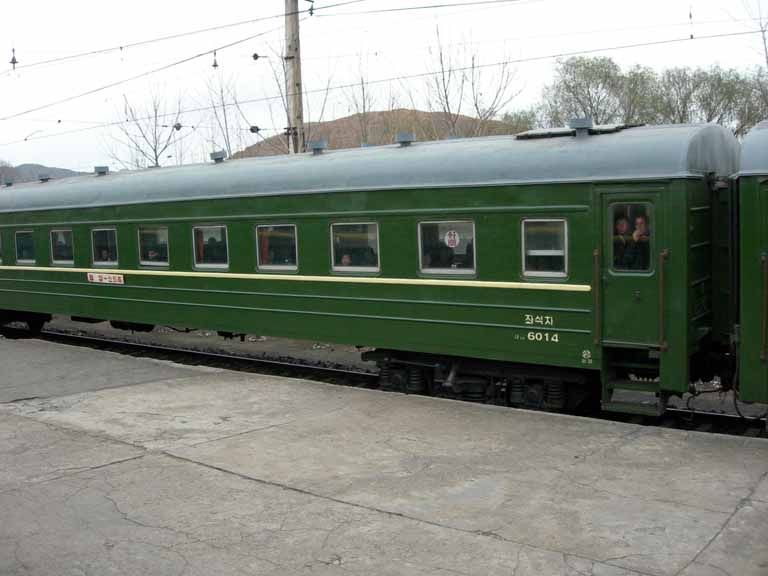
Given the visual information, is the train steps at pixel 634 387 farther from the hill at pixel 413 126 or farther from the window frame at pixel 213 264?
the hill at pixel 413 126

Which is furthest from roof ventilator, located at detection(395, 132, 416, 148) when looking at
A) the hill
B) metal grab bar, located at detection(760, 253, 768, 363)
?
the hill

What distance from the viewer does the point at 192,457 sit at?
759cm

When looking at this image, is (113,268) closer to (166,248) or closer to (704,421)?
(166,248)

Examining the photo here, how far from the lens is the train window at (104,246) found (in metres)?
14.2

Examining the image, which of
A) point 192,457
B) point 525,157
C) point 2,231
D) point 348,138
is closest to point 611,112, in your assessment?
point 348,138

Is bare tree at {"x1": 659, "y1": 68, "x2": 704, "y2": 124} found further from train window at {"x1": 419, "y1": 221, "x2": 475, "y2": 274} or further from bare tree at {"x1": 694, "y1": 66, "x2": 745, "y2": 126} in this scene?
train window at {"x1": 419, "y1": 221, "x2": 475, "y2": 274}

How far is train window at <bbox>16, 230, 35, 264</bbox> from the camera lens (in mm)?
16141

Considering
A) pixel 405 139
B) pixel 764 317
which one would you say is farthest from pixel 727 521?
pixel 405 139

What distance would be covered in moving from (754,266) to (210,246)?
7711 millimetres

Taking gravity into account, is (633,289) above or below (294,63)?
below

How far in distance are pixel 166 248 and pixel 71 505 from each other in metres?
7.23

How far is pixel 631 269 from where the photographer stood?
27.3 ft

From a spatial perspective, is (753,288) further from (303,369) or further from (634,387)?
(303,369)

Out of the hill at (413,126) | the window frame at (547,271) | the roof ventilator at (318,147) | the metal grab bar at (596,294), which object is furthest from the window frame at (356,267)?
the hill at (413,126)
